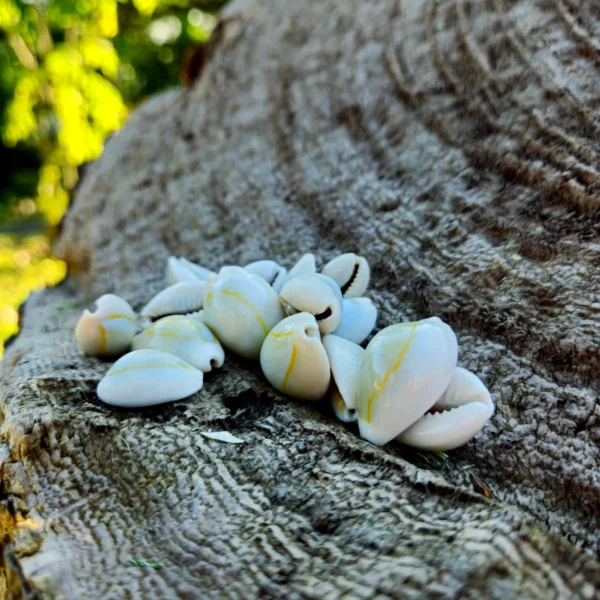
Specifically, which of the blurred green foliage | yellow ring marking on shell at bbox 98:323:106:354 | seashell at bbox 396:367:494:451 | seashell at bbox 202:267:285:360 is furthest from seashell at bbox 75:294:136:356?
the blurred green foliage

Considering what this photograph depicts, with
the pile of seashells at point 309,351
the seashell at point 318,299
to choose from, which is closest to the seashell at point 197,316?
the pile of seashells at point 309,351

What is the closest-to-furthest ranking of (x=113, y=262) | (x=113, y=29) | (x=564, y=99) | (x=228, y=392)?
(x=228, y=392)
(x=564, y=99)
(x=113, y=262)
(x=113, y=29)

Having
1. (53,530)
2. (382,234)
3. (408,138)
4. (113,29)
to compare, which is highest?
(113,29)

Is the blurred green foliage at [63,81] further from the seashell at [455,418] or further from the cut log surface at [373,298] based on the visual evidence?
the seashell at [455,418]

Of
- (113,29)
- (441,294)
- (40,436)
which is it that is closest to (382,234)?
(441,294)

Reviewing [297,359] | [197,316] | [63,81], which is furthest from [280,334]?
[63,81]

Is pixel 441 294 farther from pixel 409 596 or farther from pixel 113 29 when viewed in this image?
pixel 113 29
